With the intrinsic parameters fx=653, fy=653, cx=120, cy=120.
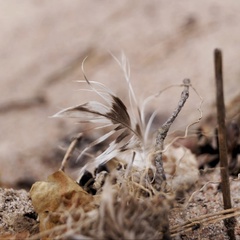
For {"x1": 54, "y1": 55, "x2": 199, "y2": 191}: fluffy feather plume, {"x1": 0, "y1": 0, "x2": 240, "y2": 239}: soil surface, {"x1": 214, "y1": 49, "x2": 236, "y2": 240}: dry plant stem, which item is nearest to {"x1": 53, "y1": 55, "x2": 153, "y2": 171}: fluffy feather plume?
{"x1": 54, "y1": 55, "x2": 199, "y2": 191}: fluffy feather plume

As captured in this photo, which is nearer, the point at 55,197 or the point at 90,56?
the point at 55,197

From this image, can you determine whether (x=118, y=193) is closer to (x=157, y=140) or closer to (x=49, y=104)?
(x=157, y=140)

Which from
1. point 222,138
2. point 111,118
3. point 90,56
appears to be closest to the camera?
point 222,138

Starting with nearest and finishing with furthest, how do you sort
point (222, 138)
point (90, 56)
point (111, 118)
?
point (222, 138) < point (111, 118) < point (90, 56)

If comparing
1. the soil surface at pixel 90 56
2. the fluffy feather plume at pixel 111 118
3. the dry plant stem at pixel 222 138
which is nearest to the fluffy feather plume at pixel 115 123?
the fluffy feather plume at pixel 111 118

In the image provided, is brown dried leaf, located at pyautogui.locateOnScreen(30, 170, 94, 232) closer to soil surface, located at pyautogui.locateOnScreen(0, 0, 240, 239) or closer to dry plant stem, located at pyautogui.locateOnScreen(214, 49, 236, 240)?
dry plant stem, located at pyautogui.locateOnScreen(214, 49, 236, 240)

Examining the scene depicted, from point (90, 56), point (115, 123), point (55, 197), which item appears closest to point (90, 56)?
point (90, 56)

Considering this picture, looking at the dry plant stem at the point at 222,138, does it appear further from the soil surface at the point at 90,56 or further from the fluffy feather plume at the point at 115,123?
the soil surface at the point at 90,56

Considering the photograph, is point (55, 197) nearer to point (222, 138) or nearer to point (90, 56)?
point (222, 138)

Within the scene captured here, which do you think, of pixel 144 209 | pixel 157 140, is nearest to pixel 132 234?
pixel 144 209
